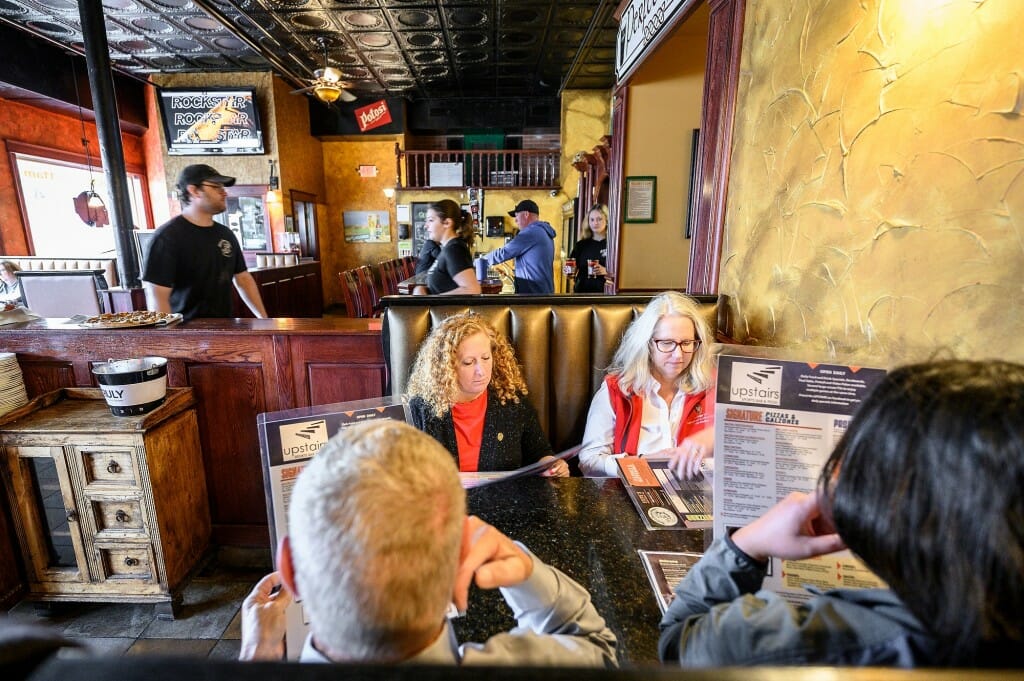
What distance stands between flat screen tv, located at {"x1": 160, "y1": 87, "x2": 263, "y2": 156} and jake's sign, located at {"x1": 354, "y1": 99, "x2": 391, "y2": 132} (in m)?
2.13

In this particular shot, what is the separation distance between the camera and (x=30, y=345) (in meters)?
2.20

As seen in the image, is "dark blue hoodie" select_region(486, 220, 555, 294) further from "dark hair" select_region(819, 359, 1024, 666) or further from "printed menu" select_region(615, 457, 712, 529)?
"dark hair" select_region(819, 359, 1024, 666)

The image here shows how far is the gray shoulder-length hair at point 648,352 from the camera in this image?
1.72 meters

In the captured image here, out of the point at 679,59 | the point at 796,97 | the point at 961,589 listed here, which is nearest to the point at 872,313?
the point at 796,97

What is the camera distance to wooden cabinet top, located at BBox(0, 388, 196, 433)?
187 cm

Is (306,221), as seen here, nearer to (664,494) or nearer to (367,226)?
(367,226)

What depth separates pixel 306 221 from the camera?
368 inches

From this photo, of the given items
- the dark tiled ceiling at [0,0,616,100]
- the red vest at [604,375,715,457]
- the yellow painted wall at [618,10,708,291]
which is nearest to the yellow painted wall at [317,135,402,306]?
the dark tiled ceiling at [0,0,616,100]

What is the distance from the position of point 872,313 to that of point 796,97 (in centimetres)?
81

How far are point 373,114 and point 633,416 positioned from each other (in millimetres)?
9675

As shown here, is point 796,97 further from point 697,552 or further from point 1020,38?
point 697,552

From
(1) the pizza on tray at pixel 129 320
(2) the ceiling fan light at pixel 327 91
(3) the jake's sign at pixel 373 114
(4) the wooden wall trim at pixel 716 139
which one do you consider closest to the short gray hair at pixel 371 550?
(4) the wooden wall trim at pixel 716 139

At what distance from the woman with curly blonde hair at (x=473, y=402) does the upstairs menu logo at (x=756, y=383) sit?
2.66 ft

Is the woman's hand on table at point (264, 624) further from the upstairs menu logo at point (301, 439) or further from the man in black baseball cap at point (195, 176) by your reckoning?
the man in black baseball cap at point (195, 176)
